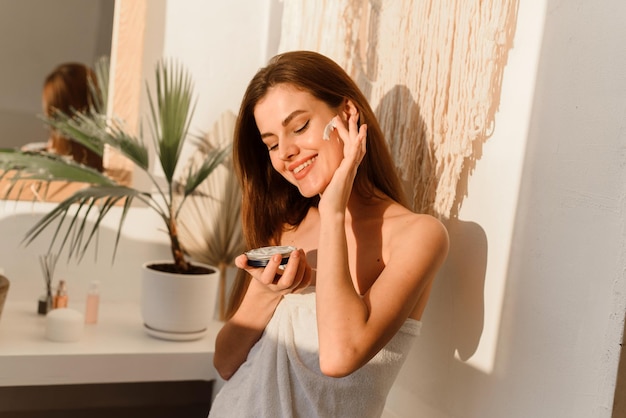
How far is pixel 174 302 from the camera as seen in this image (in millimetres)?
2309

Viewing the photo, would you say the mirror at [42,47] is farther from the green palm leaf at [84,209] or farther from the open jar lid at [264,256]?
the open jar lid at [264,256]

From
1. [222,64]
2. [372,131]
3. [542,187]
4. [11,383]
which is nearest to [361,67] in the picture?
[372,131]

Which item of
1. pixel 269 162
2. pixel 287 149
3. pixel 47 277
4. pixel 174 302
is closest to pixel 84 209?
pixel 47 277

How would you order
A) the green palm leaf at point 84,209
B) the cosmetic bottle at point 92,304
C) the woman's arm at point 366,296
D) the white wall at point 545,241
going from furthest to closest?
the cosmetic bottle at point 92,304
the green palm leaf at point 84,209
the woman's arm at point 366,296
the white wall at point 545,241

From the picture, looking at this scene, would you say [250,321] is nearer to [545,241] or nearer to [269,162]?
[269,162]

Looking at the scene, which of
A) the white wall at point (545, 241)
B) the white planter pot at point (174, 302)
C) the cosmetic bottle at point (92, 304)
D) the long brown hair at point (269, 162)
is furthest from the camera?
the cosmetic bottle at point (92, 304)

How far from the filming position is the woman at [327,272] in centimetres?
129

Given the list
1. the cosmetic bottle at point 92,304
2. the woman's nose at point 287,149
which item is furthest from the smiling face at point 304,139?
the cosmetic bottle at point 92,304

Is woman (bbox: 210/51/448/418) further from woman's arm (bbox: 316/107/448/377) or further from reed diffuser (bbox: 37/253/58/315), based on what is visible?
reed diffuser (bbox: 37/253/58/315)

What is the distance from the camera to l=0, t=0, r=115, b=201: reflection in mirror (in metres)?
2.38

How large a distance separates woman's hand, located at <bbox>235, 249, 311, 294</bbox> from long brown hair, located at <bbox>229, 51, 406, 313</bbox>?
0.24m

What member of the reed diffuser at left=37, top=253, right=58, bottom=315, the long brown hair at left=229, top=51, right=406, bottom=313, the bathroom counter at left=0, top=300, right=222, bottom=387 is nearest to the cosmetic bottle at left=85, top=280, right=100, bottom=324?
the bathroom counter at left=0, top=300, right=222, bottom=387

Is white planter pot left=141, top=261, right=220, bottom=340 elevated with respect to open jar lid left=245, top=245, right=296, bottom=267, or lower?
lower

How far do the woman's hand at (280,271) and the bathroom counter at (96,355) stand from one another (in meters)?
0.95
